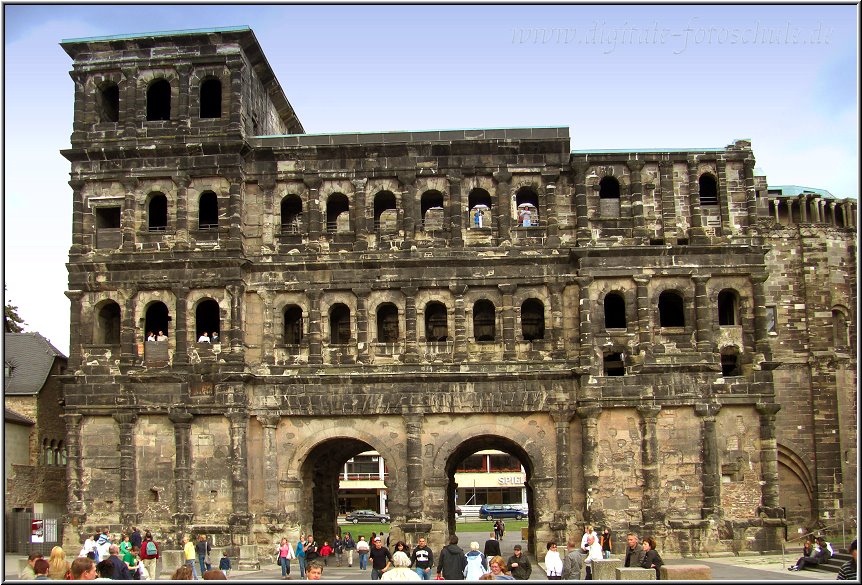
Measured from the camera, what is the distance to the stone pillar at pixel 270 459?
38906 millimetres

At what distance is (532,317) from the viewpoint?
41.7 meters

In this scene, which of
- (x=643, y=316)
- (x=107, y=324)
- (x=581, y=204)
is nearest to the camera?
(x=643, y=316)

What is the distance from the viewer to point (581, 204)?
40.2 m

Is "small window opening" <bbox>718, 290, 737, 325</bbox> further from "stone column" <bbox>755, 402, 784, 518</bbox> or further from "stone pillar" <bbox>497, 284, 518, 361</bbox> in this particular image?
"stone pillar" <bbox>497, 284, 518, 361</bbox>

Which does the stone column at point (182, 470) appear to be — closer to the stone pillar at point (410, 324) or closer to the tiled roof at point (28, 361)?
the stone pillar at point (410, 324)

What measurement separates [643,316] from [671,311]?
371 centimetres

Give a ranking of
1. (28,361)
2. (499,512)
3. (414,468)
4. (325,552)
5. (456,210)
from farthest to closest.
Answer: (499,512) < (28,361) < (456,210) < (325,552) < (414,468)

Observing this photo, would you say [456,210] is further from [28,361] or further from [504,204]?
[28,361]

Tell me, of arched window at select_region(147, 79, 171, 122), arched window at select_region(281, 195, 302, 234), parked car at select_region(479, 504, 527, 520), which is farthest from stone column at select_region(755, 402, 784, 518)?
parked car at select_region(479, 504, 527, 520)

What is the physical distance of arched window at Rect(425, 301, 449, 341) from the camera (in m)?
41.5

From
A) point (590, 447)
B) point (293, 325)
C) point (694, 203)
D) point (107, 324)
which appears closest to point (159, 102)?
point (107, 324)

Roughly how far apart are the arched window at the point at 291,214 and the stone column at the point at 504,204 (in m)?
7.74

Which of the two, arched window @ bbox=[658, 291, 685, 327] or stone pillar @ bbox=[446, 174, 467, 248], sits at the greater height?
stone pillar @ bbox=[446, 174, 467, 248]

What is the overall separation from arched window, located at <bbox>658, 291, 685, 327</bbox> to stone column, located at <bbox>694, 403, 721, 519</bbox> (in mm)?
4521
